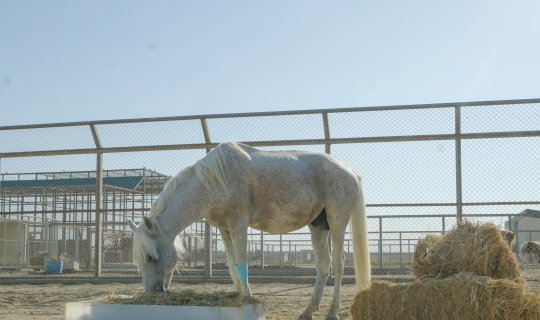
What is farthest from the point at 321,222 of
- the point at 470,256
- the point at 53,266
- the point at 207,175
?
the point at 53,266

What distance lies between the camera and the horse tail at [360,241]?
6.28 meters

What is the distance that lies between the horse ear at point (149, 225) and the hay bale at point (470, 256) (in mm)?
2143

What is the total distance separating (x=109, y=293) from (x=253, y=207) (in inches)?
140

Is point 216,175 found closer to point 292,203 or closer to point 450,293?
point 292,203

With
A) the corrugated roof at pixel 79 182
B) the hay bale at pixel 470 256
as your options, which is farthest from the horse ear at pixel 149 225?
the corrugated roof at pixel 79 182

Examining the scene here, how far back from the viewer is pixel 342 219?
20.1 feet

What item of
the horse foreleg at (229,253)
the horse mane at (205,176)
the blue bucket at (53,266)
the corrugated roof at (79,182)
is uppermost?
the corrugated roof at (79,182)

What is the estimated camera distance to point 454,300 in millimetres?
4473

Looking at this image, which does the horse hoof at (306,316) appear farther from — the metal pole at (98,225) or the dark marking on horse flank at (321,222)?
the metal pole at (98,225)

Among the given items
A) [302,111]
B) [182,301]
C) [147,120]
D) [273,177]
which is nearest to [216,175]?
[273,177]

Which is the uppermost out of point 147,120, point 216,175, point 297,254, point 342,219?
point 147,120

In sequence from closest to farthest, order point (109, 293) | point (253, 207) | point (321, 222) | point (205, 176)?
point (205, 176) → point (253, 207) → point (321, 222) → point (109, 293)

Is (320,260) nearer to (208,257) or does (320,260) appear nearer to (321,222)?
(321,222)

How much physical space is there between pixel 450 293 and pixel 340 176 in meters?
1.96
